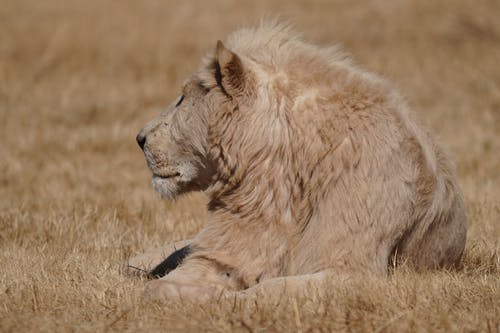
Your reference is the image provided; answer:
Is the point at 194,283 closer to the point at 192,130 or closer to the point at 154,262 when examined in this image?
the point at 192,130

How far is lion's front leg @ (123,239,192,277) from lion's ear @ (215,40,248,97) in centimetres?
125

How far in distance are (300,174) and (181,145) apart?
78 cm

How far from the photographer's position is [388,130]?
5.07 m

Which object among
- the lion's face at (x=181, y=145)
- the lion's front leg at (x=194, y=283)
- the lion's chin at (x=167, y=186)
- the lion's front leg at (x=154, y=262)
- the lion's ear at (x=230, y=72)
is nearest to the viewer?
the lion's front leg at (x=194, y=283)

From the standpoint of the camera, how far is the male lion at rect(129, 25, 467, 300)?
4898 mm

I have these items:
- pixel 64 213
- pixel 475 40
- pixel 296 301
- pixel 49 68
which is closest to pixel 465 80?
pixel 475 40

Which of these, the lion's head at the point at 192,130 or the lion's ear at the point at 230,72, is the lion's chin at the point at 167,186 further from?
the lion's ear at the point at 230,72

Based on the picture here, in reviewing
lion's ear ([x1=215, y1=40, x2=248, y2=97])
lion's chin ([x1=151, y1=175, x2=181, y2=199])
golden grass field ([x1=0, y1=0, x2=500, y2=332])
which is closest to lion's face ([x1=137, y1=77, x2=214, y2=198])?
lion's chin ([x1=151, y1=175, x2=181, y2=199])

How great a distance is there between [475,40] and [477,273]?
11.8 m

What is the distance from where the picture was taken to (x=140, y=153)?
1109cm

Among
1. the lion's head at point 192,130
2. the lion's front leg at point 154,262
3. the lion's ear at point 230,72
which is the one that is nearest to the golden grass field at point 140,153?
the lion's front leg at point 154,262

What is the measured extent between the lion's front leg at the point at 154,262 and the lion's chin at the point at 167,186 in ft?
1.47

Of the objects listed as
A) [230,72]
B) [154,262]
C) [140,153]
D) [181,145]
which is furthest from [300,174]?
[140,153]

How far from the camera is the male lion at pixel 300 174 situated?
193 inches
